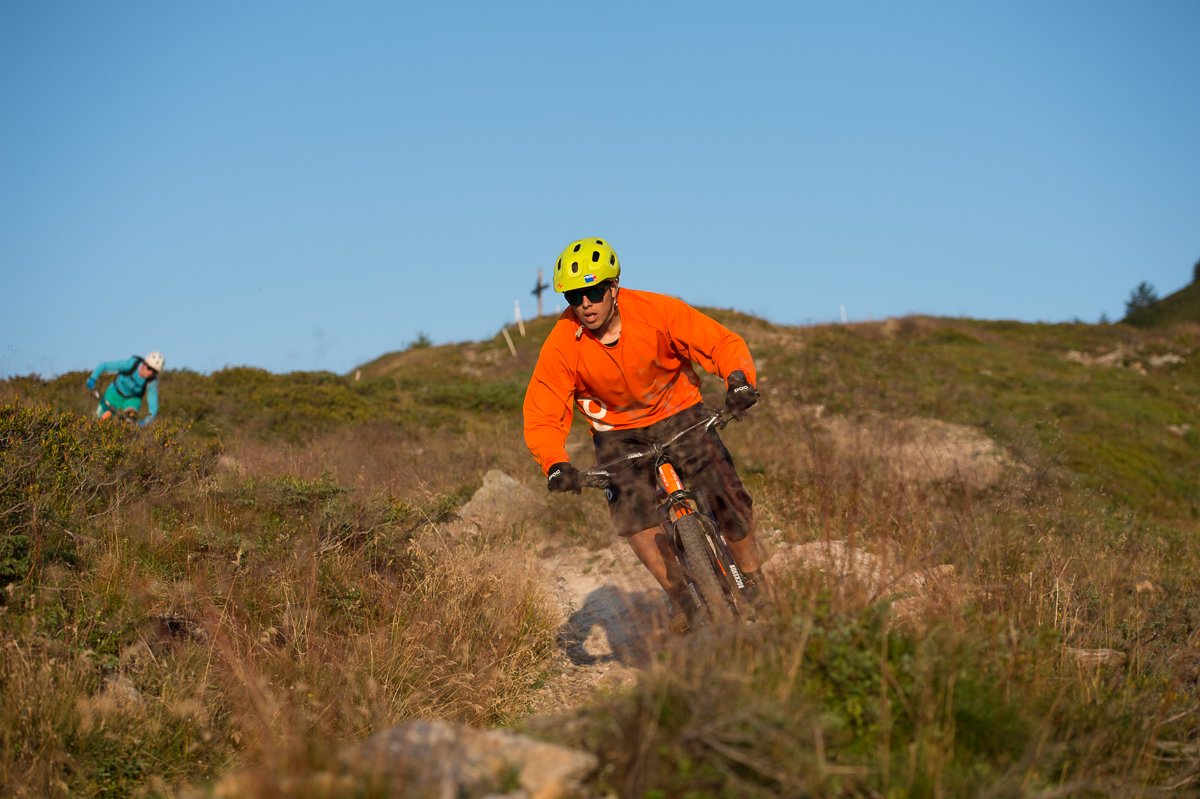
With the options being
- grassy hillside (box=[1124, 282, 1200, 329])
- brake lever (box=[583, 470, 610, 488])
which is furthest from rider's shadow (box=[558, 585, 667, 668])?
grassy hillside (box=[1124, 282, 1200, 329])

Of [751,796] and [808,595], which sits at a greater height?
[808,595]

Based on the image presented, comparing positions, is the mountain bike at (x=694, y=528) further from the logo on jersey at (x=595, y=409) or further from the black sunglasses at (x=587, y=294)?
the black sunglasses at (x=587, y=294)

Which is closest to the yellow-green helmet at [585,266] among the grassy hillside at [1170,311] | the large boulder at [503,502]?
the large boulder at [503,502]

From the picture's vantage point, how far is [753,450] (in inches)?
461

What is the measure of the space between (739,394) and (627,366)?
0.72 m

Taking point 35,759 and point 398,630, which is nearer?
point 35,759

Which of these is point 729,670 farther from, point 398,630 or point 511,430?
point 511,430

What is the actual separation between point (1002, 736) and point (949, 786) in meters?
0.46

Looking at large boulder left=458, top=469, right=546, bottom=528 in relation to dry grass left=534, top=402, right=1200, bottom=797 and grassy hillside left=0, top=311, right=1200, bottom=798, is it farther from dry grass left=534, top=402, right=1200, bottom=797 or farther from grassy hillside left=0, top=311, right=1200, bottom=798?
dry grass left=534, top=402, right=1200, bottom=797

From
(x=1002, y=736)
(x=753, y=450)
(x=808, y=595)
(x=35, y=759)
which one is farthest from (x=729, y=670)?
(x=753, y=450)

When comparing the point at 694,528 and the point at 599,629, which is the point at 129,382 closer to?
the point at 599,629

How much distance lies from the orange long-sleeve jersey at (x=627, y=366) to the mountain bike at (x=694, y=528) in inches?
14.3

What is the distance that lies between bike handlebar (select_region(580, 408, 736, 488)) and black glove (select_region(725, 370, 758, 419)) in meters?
0.06

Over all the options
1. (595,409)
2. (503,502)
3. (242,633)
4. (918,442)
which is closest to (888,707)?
(595,409)
